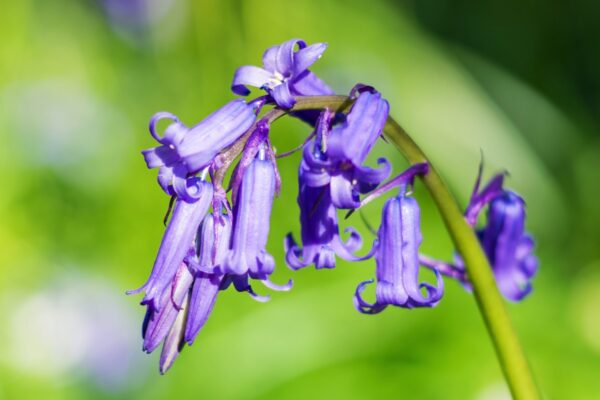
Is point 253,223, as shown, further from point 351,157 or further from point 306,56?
point 306,56

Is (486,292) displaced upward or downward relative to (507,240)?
downward

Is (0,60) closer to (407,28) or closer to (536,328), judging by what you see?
(407,28)

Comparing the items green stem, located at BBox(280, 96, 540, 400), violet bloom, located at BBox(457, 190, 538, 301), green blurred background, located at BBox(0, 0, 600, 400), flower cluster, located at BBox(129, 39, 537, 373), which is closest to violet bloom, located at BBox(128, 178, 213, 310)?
flower cluster, located at BBox(129, 39, 537, 373)

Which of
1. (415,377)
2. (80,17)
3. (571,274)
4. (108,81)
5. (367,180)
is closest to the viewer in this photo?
(367,180)

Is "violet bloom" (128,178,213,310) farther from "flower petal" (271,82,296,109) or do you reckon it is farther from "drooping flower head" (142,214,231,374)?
"flower petal" (271,82,296,109)

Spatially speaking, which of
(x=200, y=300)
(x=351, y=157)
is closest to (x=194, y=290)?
(x=200, y=300)

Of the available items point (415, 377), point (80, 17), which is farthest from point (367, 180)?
point (80, 17)
